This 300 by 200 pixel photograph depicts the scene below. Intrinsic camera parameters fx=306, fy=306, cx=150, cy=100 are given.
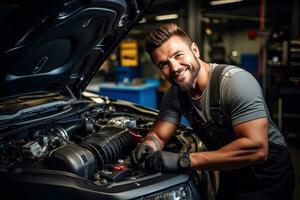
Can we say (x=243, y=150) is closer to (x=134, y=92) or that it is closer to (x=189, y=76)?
(x=189, y=76)

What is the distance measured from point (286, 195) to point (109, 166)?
36.5 inches

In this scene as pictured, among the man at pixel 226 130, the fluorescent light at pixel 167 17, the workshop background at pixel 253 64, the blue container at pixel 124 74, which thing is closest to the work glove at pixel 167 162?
the man at pixel 226 130

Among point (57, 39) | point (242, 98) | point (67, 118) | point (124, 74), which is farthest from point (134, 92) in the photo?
point (242, 98)

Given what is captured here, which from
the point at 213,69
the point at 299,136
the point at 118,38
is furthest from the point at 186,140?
the point at 299,136

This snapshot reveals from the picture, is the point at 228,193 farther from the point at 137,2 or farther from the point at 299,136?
the point at 299,136

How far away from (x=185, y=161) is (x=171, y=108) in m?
0.47

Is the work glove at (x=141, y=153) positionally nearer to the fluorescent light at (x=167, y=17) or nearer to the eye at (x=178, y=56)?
the eye at (x=178, y=56)

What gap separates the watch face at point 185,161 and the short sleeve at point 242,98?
0.27m

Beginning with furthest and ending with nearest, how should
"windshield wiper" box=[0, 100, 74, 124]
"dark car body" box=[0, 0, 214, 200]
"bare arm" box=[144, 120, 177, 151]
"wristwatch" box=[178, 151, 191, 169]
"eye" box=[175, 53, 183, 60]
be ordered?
"bare arm" box=[144, 120, 177, 151]
"windshield wiper" box=[0, 100, 74, 124]
"eye" box=[175, 53, 183, 60]
"wristwatch" box=[178, 151, 191, 169]
"dark car body" box=[0, 0, 214, 200]

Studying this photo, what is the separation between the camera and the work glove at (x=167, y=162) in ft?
4.64

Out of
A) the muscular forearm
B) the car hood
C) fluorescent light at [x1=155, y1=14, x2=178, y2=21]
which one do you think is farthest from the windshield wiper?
fluorescent light at [x1=155, y1=14, x2=178, y2=21]

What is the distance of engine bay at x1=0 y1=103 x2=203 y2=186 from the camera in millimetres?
1387

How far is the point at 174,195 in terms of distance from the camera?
1354mm

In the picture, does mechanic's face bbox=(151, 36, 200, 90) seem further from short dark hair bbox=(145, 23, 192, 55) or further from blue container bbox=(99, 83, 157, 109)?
blue container bbox=(99, 83, 157, 109)
